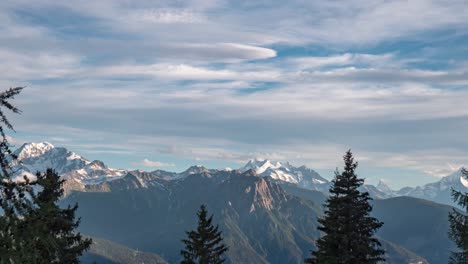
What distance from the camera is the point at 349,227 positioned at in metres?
36.6

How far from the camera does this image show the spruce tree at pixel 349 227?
3634 cm

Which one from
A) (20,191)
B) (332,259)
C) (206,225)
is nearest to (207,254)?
(206,225)

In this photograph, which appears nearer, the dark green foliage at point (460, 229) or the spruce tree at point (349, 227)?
the dark green foliage at point (460, 229)

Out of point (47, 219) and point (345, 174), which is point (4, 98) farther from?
point (345, 174)

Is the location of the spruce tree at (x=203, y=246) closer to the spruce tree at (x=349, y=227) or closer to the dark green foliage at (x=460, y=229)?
the spruce tree at (x=349, y=227)

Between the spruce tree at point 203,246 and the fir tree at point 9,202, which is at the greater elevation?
the fir tree at point 9,202

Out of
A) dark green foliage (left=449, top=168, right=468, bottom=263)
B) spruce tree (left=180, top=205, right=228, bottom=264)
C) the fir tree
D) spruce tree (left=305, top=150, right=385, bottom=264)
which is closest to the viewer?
the fir tree

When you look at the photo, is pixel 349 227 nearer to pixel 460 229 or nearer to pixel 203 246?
pixel 460 229

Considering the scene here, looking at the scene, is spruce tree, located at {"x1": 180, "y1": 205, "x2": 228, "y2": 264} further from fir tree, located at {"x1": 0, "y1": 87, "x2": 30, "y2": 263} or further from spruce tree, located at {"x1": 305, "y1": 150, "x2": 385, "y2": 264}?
fir tree, located at {"x1": 0, "y1": 87, "x2": 30, "y2": 263}

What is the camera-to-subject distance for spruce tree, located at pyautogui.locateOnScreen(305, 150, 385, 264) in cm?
3634

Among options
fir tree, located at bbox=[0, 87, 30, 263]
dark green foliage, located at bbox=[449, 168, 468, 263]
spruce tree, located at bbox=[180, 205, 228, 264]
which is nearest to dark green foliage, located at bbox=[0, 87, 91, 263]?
fir tree, located at bbox=[0, 87, 30, 263]

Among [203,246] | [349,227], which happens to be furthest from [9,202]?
[203,246]

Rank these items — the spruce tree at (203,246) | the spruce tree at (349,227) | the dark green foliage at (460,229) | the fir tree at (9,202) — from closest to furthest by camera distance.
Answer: the fir tree at (9,202) < the dark green foliage at (460,229) < the spruce tree at (349,227) < the spruce tree at (203,246)

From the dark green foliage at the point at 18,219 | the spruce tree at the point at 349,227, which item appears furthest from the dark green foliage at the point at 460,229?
the dark green foliage at the point at 18,219
